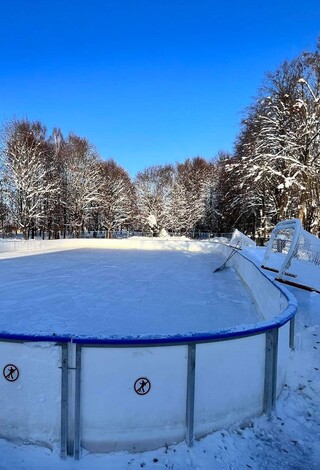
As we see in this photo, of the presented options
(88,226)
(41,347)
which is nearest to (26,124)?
(88,226)

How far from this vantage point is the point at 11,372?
9.47 feet

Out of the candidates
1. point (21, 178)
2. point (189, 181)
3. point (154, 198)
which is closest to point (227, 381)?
point (21, 178)

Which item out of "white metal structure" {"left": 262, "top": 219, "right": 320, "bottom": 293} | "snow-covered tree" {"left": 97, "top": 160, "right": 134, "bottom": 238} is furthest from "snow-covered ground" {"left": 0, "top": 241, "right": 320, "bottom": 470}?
"snow-covered tree" {"left": 97, "top": 160, "right": 134, "bottom": 238}

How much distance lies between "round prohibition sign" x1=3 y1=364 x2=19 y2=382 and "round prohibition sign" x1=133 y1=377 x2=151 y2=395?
0.99m

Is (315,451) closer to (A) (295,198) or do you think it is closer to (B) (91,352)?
(B) (91,352)

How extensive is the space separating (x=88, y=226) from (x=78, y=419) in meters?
52.9

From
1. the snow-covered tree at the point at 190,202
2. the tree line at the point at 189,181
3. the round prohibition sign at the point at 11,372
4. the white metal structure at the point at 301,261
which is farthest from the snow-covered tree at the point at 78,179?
the round prohibition sign at the point at 11,372

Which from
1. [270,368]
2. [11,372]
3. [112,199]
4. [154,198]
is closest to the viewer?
[11,372]

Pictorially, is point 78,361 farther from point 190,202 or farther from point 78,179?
point 190,202

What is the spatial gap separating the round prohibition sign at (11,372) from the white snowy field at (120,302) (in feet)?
2.27

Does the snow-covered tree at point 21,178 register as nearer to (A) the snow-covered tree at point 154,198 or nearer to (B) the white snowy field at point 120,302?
(A) the snow-covered tree at point 154,198

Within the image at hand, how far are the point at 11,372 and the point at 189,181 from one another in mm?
48788

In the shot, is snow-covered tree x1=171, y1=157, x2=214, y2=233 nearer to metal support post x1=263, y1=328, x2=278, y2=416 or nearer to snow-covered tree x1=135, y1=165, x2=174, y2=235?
snow-covered tree x1=135, y1=165, x2=174, y2=235

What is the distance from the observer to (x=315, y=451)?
2852 millimetres
